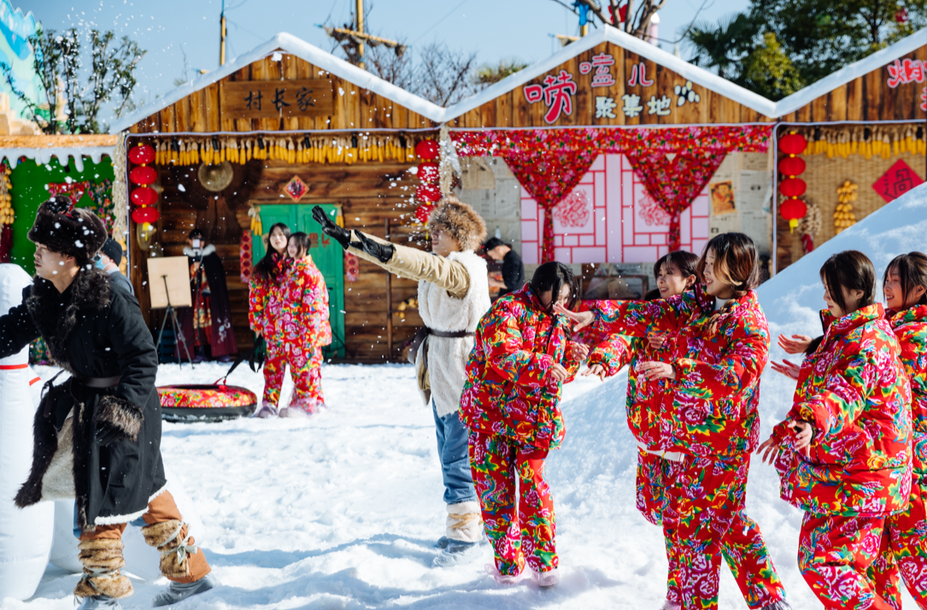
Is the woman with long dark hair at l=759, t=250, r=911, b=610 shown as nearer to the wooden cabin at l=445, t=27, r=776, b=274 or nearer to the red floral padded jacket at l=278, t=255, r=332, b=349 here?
the red floral padded jacket at l=278, t=255, r=332, b=349

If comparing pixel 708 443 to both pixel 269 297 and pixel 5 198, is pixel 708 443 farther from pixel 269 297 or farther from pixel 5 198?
pixel 5 198

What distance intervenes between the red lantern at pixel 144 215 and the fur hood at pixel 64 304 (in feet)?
24.8

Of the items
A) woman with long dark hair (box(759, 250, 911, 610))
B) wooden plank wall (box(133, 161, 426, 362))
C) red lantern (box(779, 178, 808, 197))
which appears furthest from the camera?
wooden plank wall (box(133, 161, 426, 362))

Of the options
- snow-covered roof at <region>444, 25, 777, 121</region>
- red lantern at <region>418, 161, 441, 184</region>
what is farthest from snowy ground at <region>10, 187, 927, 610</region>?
snow-covered roof at <region>444, 25, 777, 121</region>

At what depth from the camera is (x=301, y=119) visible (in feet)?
31.8

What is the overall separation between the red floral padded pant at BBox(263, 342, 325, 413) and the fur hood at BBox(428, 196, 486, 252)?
12.1 ft

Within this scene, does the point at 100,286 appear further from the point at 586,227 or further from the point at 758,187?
the point at 758,187

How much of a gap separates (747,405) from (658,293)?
68 cm

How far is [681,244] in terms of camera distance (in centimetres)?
1052

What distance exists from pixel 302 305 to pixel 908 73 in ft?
25.9

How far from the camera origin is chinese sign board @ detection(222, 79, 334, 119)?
963 centimetres

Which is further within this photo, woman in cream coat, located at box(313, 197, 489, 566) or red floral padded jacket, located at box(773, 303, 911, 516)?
woman in cream coat, located at box(313, 197, 489, 566)

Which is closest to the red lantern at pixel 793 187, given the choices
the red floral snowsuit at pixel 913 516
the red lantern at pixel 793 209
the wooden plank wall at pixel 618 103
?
the red lantern at pixel 793 209

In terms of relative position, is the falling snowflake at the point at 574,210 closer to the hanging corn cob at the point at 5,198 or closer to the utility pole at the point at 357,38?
the hanging corn cob at the point at 5,198
